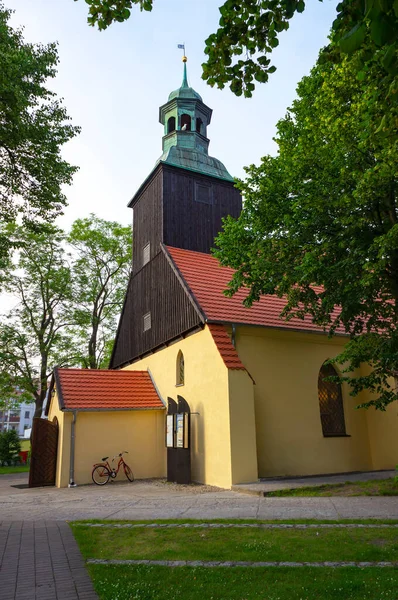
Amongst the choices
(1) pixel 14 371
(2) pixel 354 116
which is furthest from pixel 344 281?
(1) pixel 14 371

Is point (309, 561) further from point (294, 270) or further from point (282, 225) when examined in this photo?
point (282, 225)

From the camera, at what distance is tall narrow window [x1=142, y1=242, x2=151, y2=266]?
20.3 m

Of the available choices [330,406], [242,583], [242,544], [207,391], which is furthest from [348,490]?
[242,583]

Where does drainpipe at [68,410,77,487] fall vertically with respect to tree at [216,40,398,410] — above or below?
below

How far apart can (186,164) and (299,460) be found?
13746 millimetres

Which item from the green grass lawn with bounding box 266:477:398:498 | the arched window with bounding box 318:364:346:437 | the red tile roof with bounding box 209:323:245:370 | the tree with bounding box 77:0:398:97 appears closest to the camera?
the tree with bounding box 77:0:398:97

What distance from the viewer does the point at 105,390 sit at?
17016mm

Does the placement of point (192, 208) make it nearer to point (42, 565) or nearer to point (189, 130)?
point (189, 130)

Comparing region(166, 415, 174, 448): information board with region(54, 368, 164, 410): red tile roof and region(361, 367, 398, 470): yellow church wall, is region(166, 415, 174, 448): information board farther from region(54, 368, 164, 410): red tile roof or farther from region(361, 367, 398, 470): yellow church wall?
region(361, 367, 398, 470): yellow church wall

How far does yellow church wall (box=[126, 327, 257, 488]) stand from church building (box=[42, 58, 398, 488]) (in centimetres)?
3

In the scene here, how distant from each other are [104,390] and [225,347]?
5.96 meters

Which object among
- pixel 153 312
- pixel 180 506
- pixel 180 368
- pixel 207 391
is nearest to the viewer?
Answer: pixel 180 506

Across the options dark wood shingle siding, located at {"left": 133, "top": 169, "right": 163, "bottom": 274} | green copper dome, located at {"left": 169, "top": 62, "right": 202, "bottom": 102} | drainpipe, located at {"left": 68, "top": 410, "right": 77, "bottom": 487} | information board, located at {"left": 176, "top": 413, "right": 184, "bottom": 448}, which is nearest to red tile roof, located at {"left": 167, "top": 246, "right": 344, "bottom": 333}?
dark wood shingle siding, located at {"left": 133, "top": 169, "right": 163, "bottom": 274}

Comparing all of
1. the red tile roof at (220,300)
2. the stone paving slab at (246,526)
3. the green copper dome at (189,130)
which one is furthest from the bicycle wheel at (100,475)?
the green copper dome at (189,130)
